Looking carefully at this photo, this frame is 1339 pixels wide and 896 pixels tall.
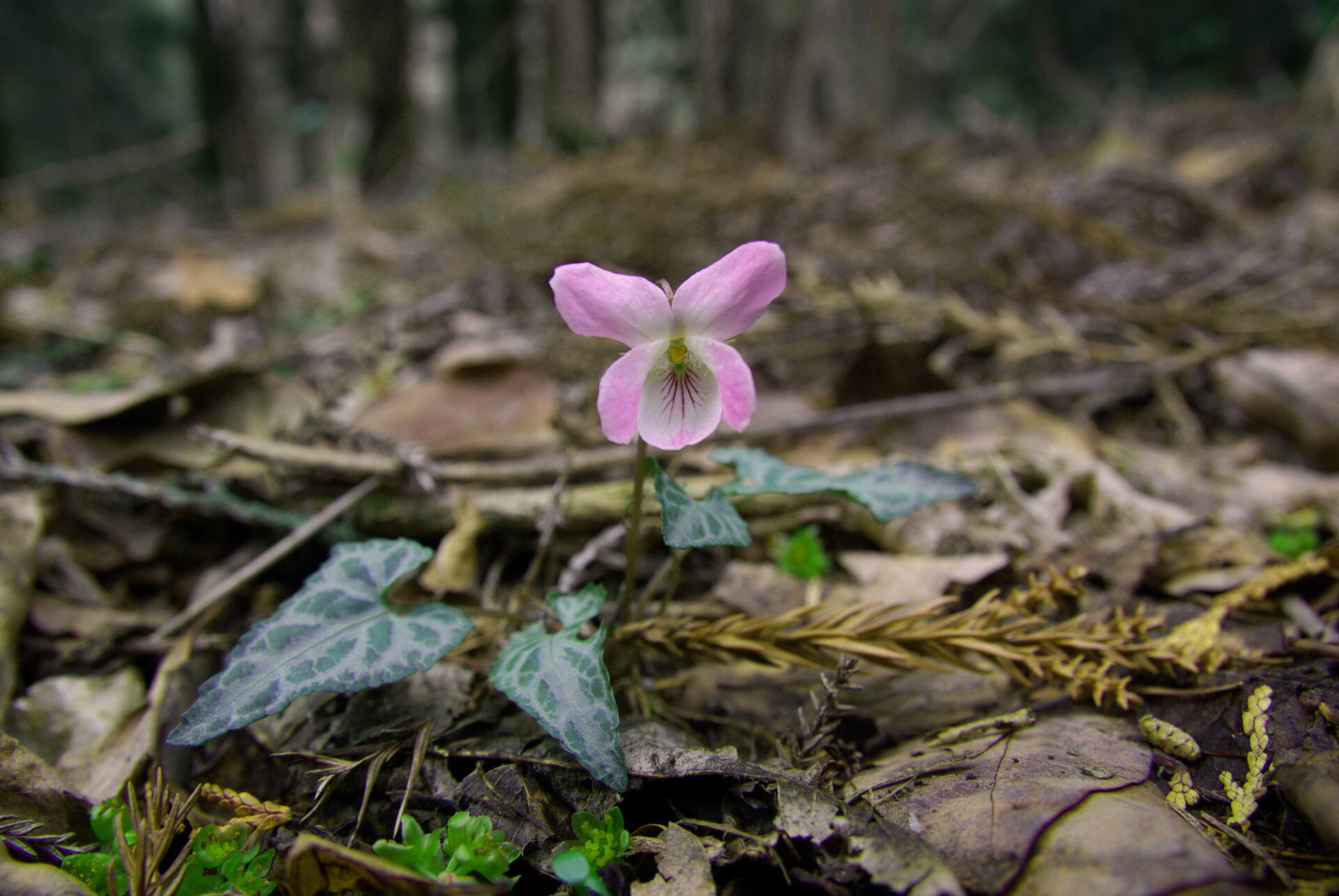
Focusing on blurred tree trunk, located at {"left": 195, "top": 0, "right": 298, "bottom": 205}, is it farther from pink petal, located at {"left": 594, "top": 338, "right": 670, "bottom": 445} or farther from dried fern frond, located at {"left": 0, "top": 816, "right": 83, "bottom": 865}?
pink petal, located at {"left": 594, "top": 338, "right": 670, "bottom": 445}

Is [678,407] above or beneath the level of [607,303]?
beneath

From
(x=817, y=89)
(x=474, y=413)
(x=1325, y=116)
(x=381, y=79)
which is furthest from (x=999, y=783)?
(x=381, y=79)

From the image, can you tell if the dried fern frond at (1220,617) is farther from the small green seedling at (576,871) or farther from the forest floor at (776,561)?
the small green seedling at (576,871)

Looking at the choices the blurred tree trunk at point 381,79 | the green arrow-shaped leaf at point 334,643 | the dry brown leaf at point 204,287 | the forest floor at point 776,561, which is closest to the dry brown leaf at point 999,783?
the forest floor at point 776,561

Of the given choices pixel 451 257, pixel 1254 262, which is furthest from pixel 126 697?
pixel 1254 262

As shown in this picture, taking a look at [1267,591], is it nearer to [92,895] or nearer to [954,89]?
[92,895]

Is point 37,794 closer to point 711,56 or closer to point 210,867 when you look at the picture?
point 210,867
